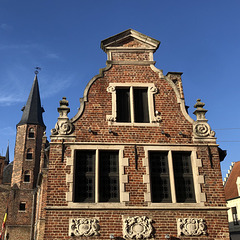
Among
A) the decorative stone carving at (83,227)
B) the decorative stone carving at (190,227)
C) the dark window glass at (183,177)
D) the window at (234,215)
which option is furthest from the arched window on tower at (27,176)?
the decorative stone carving at (190,227)

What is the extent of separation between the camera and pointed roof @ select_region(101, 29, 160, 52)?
11781mm

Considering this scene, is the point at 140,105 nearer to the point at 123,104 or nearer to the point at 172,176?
the point at 123,104

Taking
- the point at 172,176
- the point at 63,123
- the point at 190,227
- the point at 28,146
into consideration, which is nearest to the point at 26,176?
the point at 28,146

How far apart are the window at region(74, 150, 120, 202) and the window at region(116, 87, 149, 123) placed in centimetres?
141

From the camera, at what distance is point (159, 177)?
32.5 feet

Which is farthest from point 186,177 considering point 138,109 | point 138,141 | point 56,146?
point 56,146

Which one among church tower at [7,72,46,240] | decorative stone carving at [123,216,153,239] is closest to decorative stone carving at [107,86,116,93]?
decorative stone carving at [123,216,153,239]

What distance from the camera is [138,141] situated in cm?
1017

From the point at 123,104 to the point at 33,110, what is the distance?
3403 cm

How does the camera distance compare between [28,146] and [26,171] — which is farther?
[28,146]

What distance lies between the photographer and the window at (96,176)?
949 cm

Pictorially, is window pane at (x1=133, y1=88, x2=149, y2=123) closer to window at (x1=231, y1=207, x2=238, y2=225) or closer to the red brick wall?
the red brick wall

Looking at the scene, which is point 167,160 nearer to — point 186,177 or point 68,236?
point 186,177

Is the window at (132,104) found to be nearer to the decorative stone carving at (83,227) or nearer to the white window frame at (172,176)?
the white window frame at (172,176)
